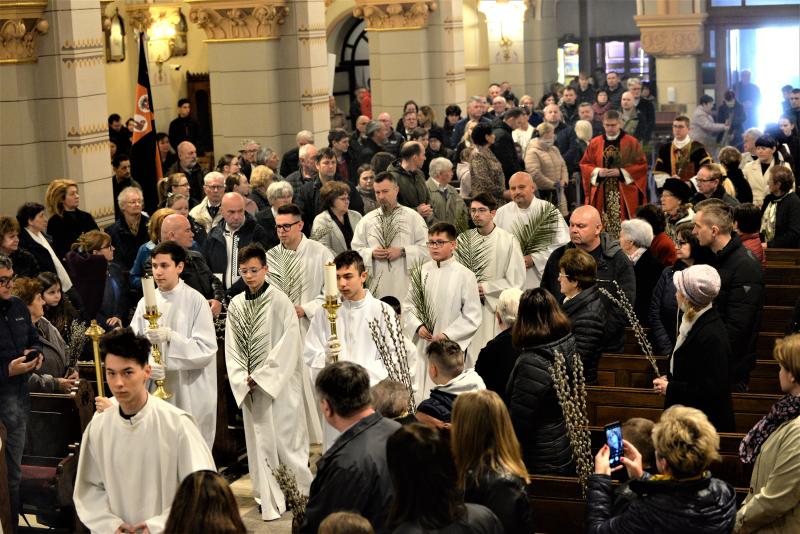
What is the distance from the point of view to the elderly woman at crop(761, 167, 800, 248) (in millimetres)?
11484

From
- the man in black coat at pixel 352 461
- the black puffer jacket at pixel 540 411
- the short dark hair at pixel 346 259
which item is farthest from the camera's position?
the short dark hair at pixel 346 259

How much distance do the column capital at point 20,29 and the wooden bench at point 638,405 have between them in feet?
24.2

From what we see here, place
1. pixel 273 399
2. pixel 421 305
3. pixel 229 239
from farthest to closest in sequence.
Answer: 1. pixel 229 239
2. pixel 421 305
3. pixel 273 399

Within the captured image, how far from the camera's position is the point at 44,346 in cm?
834

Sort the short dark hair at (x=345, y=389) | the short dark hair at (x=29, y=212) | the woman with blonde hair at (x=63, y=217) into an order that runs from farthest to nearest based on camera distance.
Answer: the woman with blonde hair at (x=63, y=217), the short dark hair at (x=29, y=212), the short dark hair at (x=345, y=389)

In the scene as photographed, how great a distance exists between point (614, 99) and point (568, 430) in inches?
699

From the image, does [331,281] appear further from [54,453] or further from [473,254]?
[473,254]

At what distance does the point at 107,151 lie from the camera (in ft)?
44.2

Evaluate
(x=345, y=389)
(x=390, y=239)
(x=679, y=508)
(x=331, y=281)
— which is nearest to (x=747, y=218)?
(x=390, y=239)

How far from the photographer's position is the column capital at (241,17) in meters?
16.1

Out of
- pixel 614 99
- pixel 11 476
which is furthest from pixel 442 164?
pixel 614 99

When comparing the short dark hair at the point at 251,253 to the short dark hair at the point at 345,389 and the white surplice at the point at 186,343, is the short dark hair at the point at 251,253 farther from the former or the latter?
the short dark hair at the point at 345,389

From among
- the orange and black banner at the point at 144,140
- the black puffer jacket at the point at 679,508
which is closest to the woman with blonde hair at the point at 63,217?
the orange and black banner at the point at 144,140

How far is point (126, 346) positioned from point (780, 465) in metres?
2.95
